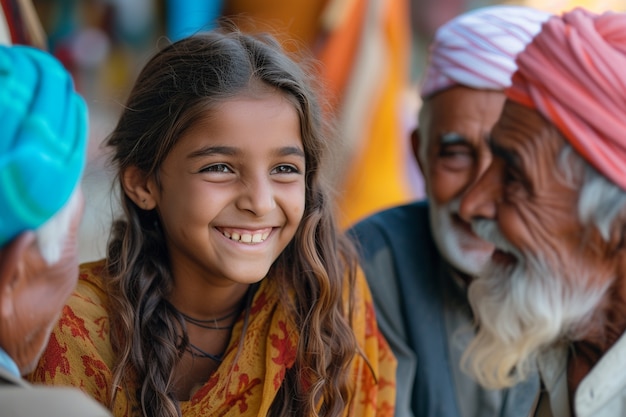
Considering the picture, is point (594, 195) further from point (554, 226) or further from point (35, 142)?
point (35, 142)

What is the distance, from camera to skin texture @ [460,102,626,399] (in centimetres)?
205

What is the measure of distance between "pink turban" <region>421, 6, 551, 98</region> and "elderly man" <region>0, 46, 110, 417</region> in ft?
3.85

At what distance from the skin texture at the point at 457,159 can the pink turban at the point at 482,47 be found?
34mm

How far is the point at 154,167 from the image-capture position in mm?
1905

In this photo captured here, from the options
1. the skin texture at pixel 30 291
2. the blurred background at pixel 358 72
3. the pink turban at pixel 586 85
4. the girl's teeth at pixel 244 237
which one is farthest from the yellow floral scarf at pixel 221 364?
the blurred background at pixel 358 72

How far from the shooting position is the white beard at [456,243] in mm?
2260

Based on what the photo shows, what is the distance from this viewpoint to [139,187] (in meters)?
1.95

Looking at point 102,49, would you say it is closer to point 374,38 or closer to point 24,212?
point 374,38

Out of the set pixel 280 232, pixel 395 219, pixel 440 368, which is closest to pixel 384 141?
pixel 395 219

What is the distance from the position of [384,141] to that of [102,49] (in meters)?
1.95

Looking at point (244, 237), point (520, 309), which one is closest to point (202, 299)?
point (244, 237)

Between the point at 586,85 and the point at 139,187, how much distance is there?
3.51 ft

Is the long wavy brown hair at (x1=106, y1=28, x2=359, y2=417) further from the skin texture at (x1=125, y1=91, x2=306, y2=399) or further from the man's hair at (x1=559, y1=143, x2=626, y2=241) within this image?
the man's hair at (x1=559, y1=143, x2=626, y2=241)

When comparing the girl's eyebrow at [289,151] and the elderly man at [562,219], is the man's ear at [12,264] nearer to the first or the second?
the girl's eyebrow at [289,151]
